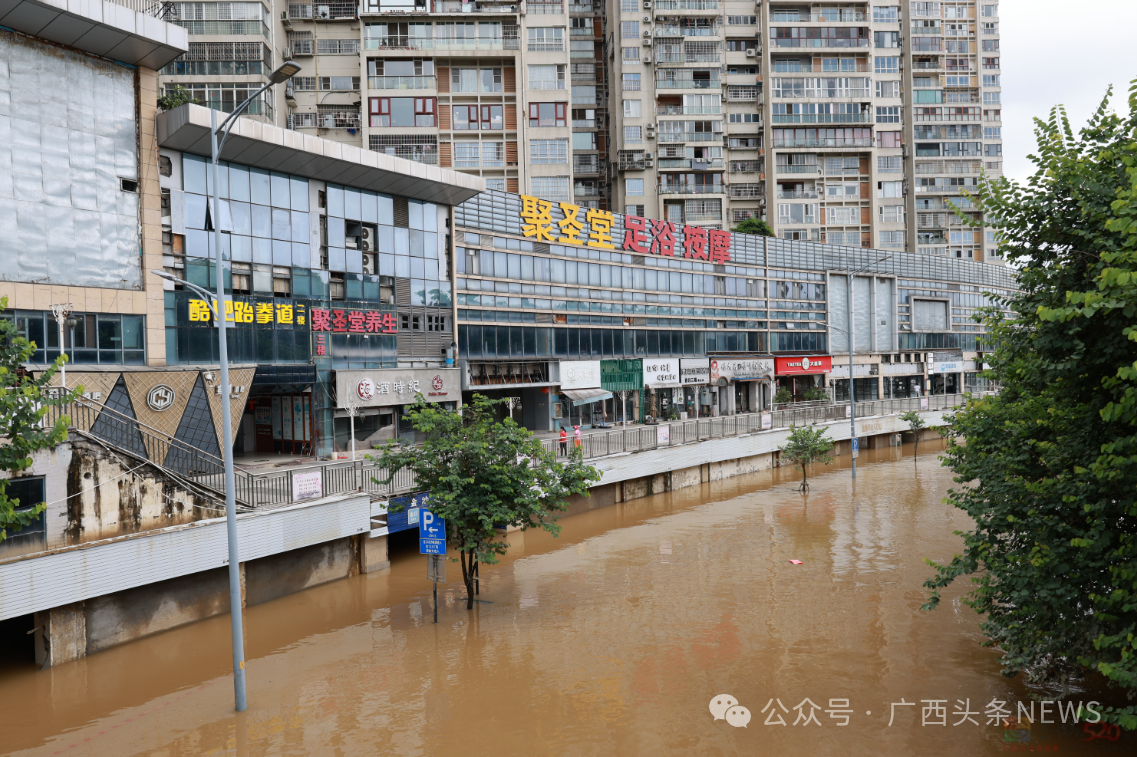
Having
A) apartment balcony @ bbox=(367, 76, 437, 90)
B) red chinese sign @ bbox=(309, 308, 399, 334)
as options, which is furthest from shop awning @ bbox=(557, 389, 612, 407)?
apartment balcony @ bbox=(367, 76, 437, 90)

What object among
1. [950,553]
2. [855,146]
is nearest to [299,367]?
[950,553]

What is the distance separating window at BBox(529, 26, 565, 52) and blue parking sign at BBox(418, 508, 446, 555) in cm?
4694

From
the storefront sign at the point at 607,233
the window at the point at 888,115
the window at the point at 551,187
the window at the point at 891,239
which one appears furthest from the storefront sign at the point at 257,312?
the window at the point at 888,115

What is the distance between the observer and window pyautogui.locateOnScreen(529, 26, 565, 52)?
183ft

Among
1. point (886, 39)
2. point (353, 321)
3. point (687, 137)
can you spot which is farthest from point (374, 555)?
point (886, 39)

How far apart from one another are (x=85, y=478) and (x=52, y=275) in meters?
8.93

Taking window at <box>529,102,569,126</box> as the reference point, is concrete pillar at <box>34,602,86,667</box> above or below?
below

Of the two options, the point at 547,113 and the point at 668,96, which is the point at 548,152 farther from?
the point at 668,96

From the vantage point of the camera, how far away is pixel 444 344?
116 ft

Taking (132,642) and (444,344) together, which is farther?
(444,344)

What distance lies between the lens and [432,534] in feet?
57.8

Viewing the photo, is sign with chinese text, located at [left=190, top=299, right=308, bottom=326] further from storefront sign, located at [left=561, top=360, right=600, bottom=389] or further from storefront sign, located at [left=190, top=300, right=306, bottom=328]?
storefront sign, located at [left=561, top=360, right=600, bottom=389]

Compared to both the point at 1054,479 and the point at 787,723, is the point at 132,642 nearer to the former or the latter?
the point at 787,723

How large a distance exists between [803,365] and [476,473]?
46.5m
